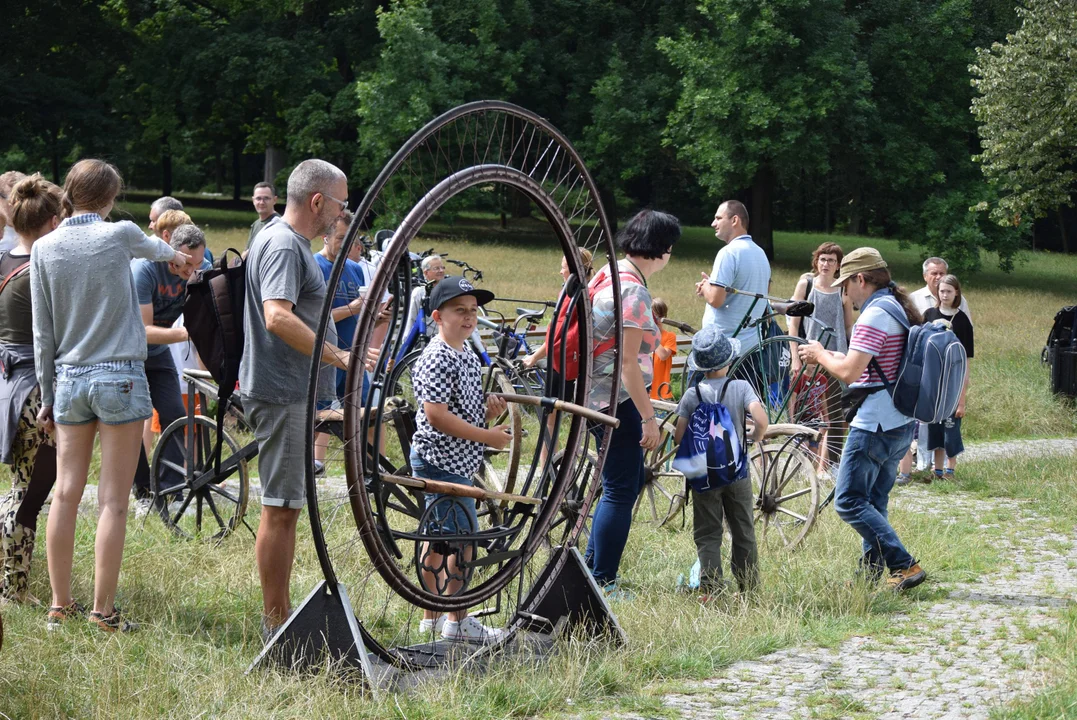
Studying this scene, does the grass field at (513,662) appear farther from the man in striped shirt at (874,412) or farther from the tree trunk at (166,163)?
the tree trunk at (166,163)

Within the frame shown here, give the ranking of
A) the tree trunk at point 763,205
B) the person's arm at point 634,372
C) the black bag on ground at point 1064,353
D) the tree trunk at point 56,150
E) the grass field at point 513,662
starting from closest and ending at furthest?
1. the grass field at point 513,662
2. the person's arm at point 634,372
3. the black bag on ground at point 1064,353
4. the tree trunk at point 763,205
5. the tree trunk at point 56,150

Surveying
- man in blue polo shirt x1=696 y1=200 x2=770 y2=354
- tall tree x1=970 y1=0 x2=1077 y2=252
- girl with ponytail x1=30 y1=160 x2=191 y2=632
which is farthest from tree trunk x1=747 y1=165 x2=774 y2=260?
girl with ponytail x1=30 y1=160 x2=191 y2=632

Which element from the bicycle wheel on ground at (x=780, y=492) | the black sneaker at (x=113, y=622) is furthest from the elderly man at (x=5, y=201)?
the bicycle wheel on ground at (x=780, y=492)

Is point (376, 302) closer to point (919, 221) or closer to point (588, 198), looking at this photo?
point (588, 198)

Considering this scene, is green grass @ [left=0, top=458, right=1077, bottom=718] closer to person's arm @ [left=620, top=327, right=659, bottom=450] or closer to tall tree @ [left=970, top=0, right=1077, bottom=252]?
person's arm @ [left=620, top=327, right=659, bottom=450]

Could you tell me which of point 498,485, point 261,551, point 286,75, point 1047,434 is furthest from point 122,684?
point 286,75

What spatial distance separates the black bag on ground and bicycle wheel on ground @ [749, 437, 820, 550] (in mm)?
6835

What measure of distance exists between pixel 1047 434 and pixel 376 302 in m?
9.94

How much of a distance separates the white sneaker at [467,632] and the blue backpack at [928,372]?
7.67 ft

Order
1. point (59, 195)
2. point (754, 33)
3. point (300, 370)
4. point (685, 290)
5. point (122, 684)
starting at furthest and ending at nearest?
1. point (754, 33)
2. point (685, 290)
3. point (59, 195)
4. point (300, 370)
5. point (122, 684)

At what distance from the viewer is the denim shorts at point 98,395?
15.2 feet

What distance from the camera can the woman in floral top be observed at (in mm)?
5547

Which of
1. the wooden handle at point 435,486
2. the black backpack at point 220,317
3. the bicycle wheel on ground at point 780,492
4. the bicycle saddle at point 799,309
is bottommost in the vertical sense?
the bicycle wheel on ground at point 780,492

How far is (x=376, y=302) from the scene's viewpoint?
12.7 feet
